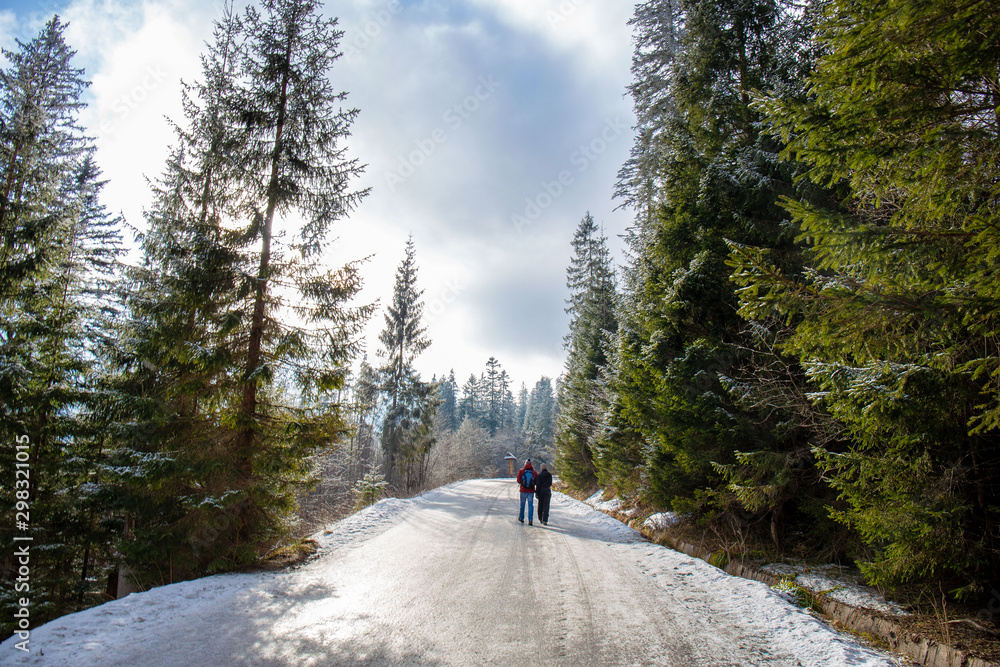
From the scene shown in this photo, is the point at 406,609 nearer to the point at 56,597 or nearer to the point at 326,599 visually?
the point at 326,599

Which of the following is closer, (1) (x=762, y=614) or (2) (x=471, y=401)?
(1) (x=762, y=614)

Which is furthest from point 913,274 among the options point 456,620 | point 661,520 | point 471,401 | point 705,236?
point 471,401

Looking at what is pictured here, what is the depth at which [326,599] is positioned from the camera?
5297 millimetres

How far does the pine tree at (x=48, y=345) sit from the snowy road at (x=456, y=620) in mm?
5700

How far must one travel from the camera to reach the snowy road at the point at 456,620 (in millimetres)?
3762

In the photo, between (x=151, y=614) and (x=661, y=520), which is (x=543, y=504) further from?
(x=151, y=614)

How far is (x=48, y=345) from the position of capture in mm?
9688

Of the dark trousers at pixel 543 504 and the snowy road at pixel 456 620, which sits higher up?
the snowy road at pixel 456 620

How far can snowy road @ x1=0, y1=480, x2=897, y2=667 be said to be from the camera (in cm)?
376

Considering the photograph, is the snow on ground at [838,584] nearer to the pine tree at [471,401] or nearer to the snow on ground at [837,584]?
the snow on ground at [837,584]

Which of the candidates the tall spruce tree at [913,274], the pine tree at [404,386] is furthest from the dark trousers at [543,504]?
the pine tree at [404,386]

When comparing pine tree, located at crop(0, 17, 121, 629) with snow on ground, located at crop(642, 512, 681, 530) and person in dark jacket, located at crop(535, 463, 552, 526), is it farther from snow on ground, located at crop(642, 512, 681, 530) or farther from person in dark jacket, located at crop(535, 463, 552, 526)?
snow on ground, located at crop(642, 512, 681, 530)

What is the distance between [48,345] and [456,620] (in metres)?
11.7

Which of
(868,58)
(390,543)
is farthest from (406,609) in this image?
(868,58)
